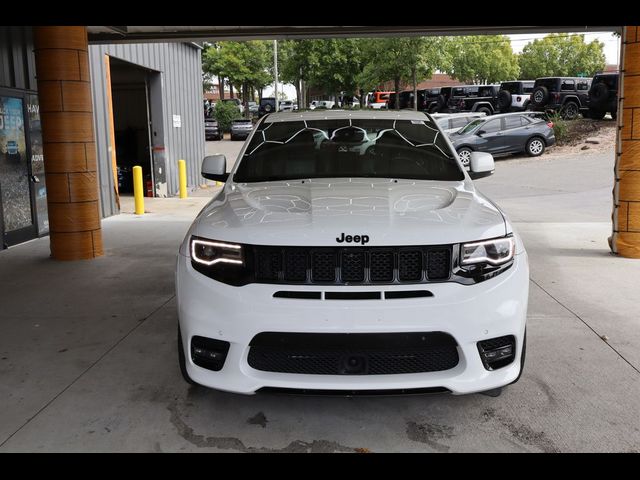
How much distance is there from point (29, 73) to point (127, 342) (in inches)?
250

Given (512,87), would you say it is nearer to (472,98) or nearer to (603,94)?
(472,98)

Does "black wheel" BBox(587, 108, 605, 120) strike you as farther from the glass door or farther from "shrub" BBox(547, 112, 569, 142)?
the glass door

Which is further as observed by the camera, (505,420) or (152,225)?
(152,225)

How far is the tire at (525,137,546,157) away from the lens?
2123 cm

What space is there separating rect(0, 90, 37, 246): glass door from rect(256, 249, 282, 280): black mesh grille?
689 centimetres

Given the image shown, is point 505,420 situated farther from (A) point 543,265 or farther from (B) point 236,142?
(B) point 236,142

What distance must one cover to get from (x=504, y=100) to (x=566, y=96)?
11.2 feet

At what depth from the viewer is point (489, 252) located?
3.17 metres

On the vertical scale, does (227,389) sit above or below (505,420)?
above

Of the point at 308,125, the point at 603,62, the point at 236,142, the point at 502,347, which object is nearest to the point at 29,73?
the point at 308,125

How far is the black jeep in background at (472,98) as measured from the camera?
30.7 meters

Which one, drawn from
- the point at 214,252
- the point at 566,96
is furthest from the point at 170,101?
the point at 566,96

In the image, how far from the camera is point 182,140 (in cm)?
1727

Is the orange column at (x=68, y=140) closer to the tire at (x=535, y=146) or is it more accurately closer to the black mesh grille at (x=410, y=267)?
the black mesh grille at (x=410, y=267)
